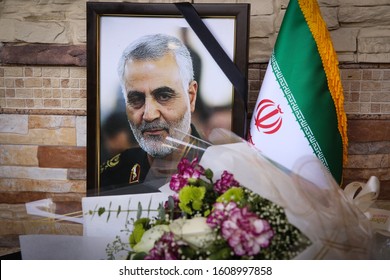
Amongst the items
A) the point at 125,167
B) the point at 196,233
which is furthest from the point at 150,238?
the point at 125,167

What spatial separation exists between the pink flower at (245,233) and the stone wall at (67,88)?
55 centimetres

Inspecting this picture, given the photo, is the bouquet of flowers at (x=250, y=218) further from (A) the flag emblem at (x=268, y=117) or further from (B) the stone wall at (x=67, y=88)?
(B) the stone wall at (x=67, y=88)

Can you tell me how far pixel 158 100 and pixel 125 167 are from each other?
0.56 ft

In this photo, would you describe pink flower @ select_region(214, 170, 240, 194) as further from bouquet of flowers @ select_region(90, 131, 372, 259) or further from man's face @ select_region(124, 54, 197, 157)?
man's face @ select_region(124, 54, 197, 157)

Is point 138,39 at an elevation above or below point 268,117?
above

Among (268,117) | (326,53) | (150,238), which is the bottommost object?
(150,238)

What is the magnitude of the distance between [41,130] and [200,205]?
0.65 meters

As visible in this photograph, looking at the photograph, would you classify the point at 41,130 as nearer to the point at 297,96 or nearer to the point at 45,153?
the point at 45,153

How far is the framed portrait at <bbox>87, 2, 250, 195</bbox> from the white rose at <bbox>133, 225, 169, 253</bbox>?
0.35m

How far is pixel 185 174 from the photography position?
71 centimetres

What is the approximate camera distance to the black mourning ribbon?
95 centimetres

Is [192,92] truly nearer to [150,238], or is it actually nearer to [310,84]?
[310,84]

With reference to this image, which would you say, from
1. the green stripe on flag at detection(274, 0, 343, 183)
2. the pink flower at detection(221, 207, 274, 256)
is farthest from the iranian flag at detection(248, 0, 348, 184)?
the pink flower at detection(221, 207, 274, 256)
